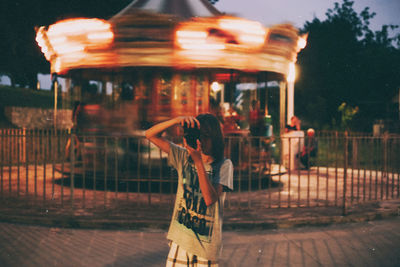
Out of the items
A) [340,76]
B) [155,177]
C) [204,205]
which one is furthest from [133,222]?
[340,76]

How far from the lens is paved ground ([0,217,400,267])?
491 cm

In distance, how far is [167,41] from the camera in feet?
31.1

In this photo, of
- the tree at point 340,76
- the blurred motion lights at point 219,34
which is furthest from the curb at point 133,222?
the tree at point 340,76

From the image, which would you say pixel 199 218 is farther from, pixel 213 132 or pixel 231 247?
pixel 231 247

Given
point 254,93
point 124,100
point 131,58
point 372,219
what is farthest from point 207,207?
point 254,93

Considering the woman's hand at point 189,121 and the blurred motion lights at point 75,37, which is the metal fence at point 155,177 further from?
the woman's hand at point 189,121

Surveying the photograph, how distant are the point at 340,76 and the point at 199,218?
157ft

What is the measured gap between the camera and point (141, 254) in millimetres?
5160

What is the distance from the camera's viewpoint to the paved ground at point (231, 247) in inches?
193

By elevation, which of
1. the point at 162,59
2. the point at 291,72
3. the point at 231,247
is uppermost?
the point at 291,72

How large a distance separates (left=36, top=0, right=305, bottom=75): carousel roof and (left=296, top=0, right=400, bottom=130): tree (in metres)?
33.8

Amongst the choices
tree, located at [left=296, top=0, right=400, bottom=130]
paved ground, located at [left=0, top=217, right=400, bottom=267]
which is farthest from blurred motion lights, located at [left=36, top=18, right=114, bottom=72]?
tree, located at [left=296, top=0, right=400, bottom=130]

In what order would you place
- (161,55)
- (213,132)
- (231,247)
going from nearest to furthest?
1. (213,132)
2. (231,247)
3. (161,55)

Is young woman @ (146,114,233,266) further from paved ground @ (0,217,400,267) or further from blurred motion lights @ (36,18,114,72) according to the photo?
blurred motion lights @ (36,18,114,72)
